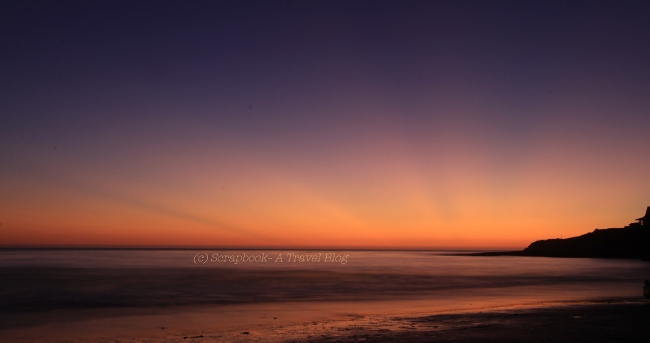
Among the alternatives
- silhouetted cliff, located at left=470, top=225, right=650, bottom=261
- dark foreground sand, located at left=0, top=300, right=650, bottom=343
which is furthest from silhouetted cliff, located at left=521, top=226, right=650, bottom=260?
dark foreground sand, located at left=0, top=300, right=650, bottom=343

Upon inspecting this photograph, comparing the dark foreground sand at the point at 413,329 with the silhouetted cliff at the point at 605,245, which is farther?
the silhouetted cliff at the point at 605,245

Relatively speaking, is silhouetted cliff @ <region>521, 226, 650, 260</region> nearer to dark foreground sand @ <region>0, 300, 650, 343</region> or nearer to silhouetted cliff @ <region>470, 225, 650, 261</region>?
silhouetted cliff @ <region>470, 225, 650, 261</region>

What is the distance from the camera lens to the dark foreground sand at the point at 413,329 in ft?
44.5

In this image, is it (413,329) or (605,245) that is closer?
(413,329)

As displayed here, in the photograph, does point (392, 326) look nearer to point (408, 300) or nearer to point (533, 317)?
point (533, 317)

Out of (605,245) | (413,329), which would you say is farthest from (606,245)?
(413,329)

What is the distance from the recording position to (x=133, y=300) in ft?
92.7

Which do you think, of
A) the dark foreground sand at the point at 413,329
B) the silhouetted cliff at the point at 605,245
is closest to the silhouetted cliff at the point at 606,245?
the silhouetted cliff at the point at 605,245

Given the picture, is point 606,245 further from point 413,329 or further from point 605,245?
point 413,329

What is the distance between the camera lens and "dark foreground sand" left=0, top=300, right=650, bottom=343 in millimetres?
13578

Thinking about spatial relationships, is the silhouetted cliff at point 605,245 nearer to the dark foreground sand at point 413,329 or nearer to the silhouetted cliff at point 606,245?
the silhouetted cliff at point 606,245

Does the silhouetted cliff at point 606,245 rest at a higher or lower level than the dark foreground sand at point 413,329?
higher

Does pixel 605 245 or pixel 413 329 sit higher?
pixel 605 245

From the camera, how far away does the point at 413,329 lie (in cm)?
1559
